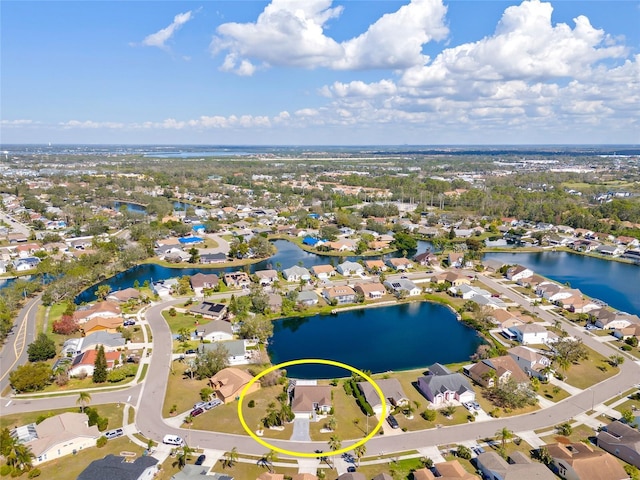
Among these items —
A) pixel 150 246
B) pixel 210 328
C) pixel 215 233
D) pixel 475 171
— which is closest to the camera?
pixel 210 328

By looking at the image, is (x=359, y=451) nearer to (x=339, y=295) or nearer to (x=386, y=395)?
(x=386, y=395)

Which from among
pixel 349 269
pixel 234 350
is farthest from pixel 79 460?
pixel 349 269

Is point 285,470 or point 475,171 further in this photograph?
point 475,171

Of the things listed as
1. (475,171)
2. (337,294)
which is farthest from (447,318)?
(475,171)

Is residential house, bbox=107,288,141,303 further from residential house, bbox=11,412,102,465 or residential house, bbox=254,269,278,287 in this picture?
residential house, bbox=11,412,102,465

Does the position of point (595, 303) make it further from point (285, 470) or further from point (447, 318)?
point (285, 470)

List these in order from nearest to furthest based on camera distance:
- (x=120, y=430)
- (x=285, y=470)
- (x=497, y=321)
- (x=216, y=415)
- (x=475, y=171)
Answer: (x=285, y=470) < (x=120, y=430) < (x=216, y=415) < (x=497, y=321) < (x=475, y=171)

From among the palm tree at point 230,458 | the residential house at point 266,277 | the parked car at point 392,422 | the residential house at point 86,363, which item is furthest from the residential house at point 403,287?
the residential house at point 86,363

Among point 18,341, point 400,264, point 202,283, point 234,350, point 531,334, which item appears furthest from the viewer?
point 400,264
